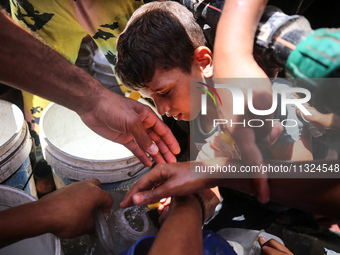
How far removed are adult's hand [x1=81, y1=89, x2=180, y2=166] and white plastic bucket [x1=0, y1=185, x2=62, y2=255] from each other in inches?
19.1

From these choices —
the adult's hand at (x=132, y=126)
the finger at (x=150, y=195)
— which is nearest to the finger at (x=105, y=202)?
the finger at (x=150, y=195)

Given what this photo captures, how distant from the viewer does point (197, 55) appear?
1760mm

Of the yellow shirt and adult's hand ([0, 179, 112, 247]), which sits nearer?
adult's hand ([0, 179, 112, 247])

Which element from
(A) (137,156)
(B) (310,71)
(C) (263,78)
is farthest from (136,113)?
(B) (310,71)

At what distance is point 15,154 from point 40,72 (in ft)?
1.85

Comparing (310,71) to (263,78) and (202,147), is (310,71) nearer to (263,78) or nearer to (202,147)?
(263,78)

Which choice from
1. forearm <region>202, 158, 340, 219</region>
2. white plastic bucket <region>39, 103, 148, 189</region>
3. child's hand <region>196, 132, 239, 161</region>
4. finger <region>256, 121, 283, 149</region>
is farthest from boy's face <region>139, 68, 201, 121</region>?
forearm <region>202, 158, 340, 219</region>

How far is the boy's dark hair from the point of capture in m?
1.70

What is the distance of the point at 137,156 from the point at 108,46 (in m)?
0.91

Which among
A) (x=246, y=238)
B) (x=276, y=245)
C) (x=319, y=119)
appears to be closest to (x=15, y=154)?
(x=246, y=238)

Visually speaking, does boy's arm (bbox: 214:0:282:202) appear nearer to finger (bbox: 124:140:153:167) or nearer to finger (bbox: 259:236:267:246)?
finger (bbox: 124:140:153:167)

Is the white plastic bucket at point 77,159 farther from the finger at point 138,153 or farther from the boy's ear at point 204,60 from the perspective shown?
the boy's ear at point 204,60

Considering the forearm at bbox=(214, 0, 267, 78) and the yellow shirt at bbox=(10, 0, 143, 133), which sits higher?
the forearm at bbox=(214, 0, 267, 78)

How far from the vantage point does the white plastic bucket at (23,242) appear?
1216 mm
